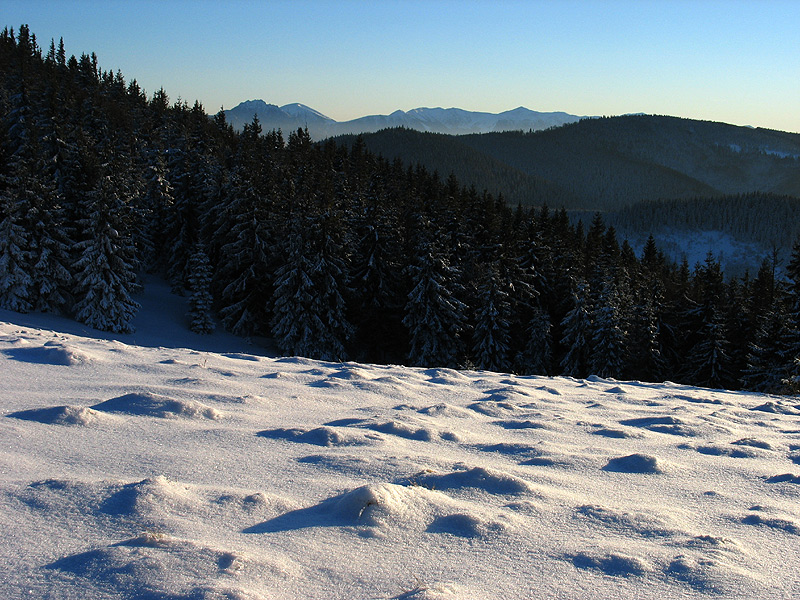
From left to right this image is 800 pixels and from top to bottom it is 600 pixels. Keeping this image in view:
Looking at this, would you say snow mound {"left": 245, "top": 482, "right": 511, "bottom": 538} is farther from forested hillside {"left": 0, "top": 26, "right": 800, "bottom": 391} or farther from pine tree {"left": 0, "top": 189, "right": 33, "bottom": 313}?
pine tree {"left": 0, "top": 189, "right": 33, "bottom": 313}

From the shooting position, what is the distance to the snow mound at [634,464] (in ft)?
19.6

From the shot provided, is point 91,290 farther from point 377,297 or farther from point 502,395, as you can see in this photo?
point 502,395

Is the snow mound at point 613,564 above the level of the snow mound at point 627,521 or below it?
above

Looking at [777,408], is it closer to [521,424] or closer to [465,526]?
[521,424]

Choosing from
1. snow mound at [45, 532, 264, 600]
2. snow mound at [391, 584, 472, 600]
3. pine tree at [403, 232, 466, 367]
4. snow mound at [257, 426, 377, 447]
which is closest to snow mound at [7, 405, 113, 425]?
snow mound at [257, 426, 377, 447]

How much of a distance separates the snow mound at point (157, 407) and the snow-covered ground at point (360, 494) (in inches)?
1.0

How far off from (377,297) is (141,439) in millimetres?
35168

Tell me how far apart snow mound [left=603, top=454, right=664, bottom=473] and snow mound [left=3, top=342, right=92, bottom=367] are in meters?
7.99

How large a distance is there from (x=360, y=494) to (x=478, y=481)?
1.32m

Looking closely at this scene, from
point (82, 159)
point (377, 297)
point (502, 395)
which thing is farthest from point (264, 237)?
point (502, 395)

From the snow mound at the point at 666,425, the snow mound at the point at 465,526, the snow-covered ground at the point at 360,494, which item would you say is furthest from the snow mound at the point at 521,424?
the snow mound at the point at 465,526

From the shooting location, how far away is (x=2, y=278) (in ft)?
110

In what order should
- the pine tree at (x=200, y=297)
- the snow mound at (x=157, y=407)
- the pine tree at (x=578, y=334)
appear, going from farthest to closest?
the pine tree at (x=200, y=297) < the pine tree at (x=578, y=334) < the snow mound at (x=157, y=407)

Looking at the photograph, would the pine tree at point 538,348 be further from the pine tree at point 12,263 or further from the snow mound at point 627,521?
the snow mound at point 627,521
